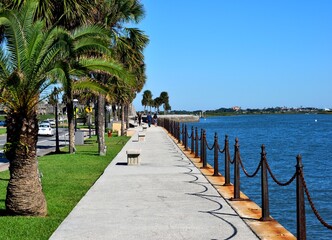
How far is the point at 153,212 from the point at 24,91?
315cm

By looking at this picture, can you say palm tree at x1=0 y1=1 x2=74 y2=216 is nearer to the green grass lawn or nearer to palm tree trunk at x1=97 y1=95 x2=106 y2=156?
the green grass lawn

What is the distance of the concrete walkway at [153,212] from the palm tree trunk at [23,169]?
741mm

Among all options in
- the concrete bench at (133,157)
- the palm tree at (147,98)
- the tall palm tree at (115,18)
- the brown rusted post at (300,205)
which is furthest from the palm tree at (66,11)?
the palm tree at (147,98)

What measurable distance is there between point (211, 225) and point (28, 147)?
11.4 ft

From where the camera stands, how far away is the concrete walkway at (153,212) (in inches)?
319

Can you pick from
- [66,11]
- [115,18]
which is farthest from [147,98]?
[66,11]

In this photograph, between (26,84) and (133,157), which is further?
(133,157)

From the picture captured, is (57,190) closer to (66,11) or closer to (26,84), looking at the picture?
(26,84)

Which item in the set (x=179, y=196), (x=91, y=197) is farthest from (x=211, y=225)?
(x=91, y=197)

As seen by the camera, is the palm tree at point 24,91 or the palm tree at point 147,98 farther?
the palm tree at point 147,98

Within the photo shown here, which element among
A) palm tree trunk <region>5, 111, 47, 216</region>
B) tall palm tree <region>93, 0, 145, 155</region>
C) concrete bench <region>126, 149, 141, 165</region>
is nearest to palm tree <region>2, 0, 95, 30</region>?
tall palm tree <region>93, 0, 145, 155</region>

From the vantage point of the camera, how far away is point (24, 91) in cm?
956

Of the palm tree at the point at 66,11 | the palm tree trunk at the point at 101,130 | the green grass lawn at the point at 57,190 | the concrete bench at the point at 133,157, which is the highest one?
the palm tree at the point at 66,11

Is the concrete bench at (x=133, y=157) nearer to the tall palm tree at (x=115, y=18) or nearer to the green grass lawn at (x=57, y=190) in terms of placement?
the green grass lawn at (x=57, y=190)
